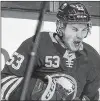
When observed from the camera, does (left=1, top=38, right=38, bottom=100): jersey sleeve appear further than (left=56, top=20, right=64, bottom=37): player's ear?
No

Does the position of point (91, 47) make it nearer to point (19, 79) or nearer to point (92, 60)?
point (92, 60)

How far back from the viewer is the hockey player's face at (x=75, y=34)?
1985mm

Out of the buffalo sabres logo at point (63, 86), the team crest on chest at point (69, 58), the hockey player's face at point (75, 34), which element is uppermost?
the hockey player's face at point (75, 34)

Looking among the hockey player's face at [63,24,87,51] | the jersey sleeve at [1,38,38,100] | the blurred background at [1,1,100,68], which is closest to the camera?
the jersey sleeve at [1,38,38,100]

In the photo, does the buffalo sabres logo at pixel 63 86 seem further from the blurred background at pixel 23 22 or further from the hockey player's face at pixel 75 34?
the blurred background at pixel 23 22

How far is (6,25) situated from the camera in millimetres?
2191

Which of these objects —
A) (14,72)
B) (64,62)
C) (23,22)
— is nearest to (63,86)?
(64,62)

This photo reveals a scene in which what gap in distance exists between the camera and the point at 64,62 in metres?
2.01

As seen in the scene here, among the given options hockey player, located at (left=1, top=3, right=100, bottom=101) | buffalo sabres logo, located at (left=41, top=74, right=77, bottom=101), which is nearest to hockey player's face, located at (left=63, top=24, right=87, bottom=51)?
hockey player, located at (left=1, top=3, right=100, bottom=101)

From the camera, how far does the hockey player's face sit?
6.51 ft

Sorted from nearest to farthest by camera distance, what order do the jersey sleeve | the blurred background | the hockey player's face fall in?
the jersey sleeve
the hockey player's face
the blurred background

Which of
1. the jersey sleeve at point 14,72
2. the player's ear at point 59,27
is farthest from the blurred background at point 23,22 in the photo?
the jersey sleeve at point 14,72

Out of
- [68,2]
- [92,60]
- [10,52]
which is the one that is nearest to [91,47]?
[92,60]

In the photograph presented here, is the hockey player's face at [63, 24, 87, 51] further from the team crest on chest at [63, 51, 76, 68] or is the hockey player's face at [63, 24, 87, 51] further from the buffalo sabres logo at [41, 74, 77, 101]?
the buffalo sabres logo at [41, 74, 77, 101]
